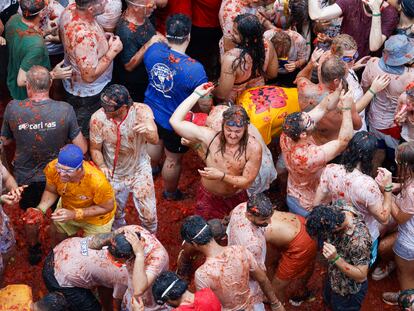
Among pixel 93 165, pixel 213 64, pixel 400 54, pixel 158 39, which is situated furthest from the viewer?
pixel 213 64

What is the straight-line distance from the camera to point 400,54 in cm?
705

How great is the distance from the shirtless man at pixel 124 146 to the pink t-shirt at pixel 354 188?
5.30ft

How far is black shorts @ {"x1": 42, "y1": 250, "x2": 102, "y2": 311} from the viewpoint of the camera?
19.5ft

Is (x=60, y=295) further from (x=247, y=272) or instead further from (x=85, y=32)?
(x=85, y=32)

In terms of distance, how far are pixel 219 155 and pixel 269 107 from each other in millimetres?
983

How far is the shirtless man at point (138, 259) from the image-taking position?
548 centimetres

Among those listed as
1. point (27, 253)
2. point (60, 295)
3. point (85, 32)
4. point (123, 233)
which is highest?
point (85, 32)

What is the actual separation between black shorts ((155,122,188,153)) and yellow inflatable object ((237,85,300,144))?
779 millimetres

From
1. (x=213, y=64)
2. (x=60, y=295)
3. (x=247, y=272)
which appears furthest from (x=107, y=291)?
(x=213, y=64)

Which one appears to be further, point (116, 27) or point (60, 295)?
point (116, 27)

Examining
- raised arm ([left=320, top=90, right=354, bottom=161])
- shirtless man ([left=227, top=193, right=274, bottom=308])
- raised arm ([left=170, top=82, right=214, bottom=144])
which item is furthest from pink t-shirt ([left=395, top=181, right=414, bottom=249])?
raised arm ([left=170, top=82, right=214, bottom=144])

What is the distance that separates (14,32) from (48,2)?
81cm

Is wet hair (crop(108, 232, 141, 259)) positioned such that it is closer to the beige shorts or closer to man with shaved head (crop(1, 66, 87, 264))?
the beige shorts

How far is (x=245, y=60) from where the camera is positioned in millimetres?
7238
